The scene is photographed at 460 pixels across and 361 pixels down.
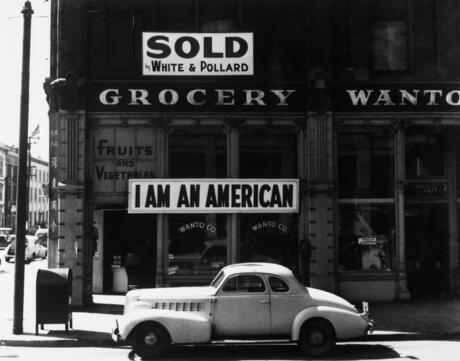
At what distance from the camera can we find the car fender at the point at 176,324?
1035cm

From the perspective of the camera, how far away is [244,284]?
10828mm

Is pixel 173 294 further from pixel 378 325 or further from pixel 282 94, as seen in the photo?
pixel 282 94

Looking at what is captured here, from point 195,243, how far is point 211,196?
140 cm

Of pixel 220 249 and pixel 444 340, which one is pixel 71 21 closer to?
pixel 220 249

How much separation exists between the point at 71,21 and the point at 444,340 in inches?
488

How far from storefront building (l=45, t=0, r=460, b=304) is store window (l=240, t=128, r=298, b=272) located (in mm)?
39

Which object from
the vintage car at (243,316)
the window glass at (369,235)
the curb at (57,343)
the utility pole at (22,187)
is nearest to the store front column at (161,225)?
the utility pole at (22,187)

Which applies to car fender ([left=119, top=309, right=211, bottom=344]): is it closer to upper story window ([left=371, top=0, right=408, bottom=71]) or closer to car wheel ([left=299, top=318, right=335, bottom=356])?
car wheel ([left=299, top=318, right=335, bottom=356])

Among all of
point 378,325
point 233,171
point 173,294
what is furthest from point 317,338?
point 233,171

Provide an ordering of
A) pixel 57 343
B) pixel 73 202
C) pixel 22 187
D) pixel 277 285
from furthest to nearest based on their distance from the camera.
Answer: pixel 73 202 < pixel 22 187 < pixel 57 343 < pixel 277 285

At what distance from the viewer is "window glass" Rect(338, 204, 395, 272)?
1703 centimetres

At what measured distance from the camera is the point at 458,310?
15.1 meters

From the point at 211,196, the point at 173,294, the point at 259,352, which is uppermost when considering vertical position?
the point at 211,196

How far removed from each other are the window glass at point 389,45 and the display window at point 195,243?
634 centimetres
